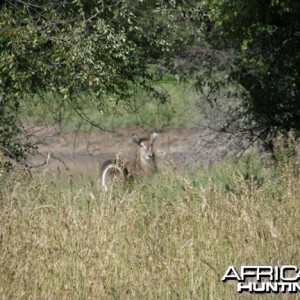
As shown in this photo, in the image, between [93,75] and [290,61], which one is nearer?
[93,75]

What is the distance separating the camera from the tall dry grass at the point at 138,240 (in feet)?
25.3

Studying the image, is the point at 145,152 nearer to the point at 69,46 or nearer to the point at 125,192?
the point at 69,46

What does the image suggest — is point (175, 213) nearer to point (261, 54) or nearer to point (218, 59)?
point (261, 54)

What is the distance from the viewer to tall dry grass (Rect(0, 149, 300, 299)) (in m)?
7.71

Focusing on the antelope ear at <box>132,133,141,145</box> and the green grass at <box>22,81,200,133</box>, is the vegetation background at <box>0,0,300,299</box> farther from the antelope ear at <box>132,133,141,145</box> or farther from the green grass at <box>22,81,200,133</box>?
the antelope ear at <box>132,133,141,145</box>

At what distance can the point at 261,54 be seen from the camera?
47.9ft

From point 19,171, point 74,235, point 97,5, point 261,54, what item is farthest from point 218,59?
point 74,235

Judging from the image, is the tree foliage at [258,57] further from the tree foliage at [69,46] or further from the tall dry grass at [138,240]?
the tall dry grass at [138,240]

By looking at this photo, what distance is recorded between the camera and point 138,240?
854cm

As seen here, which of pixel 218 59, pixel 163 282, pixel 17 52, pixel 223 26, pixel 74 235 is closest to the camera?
pixel 163 282

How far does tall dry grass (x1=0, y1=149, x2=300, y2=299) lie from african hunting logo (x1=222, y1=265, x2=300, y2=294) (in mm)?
81

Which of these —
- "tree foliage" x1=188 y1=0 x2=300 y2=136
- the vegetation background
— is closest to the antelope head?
"tree foliage" x1=188 y1=0 x2=300 y2=136

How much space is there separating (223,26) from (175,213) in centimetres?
525

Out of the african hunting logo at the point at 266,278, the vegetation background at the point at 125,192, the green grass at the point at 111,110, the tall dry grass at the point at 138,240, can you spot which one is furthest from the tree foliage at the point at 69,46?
the african hunting logo at the point at 266,278
